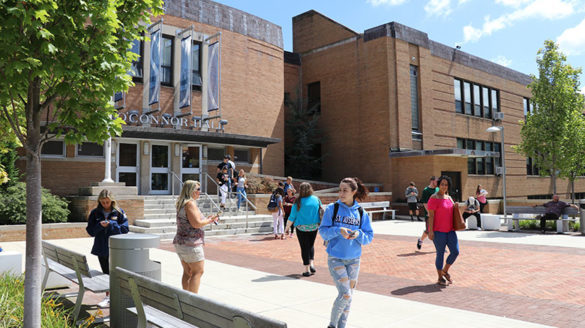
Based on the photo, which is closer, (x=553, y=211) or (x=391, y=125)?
(x=553, y=211)

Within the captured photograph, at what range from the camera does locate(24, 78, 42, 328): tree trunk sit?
4238 mm

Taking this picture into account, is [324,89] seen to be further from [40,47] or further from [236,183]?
[40,47]

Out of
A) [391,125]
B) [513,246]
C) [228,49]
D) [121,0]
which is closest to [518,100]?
[391,125]

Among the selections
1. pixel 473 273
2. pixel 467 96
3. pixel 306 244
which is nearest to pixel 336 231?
pixel 306 244

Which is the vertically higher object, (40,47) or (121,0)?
(121,0)

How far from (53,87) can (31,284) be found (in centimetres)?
198

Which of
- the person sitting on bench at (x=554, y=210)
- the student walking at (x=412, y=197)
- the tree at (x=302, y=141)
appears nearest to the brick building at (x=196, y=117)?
the tree at (x=302, y=141)

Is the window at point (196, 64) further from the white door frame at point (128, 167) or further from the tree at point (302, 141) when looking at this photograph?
the tree at point (302, 141)

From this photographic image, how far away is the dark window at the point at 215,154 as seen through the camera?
22.5m

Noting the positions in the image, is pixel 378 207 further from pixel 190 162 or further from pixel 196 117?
pixel 196 117

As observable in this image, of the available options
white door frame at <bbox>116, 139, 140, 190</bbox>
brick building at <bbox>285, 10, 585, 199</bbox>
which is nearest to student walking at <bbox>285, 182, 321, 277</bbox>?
white door frame at <bbox>116, 139, 140, 190</bbox>

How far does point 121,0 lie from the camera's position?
14.9 ft

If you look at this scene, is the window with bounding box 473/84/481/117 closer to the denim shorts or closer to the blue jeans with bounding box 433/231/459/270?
the blue jeans with bounding box 433/231/459/270

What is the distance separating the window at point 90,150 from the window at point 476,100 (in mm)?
25464
